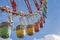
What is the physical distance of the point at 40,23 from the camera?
45344 millimetres

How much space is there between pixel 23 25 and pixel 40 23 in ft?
15.5

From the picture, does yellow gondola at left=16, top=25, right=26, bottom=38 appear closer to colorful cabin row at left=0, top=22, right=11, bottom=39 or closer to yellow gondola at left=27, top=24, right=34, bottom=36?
yellow gondola at left=27, top=24, right=34, bottom=36

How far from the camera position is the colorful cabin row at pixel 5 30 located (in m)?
38.2

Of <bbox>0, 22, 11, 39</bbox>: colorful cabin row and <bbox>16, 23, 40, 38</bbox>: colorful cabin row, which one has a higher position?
<bbox>0, 22, 11, 39</bbox>: colorful cabin row

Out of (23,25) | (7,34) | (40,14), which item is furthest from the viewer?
(40,14)

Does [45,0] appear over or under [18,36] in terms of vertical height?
over

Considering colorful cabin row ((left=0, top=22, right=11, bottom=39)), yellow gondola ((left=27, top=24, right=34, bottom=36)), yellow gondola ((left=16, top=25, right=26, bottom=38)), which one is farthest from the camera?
yellow gondola ((left=27, top=24, right=34, bottom=36))

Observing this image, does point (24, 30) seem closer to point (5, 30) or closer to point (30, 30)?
point (30, 30)

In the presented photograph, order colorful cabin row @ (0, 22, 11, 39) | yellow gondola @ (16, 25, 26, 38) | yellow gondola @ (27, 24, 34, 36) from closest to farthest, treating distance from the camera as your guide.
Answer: colorful cabin row @ (0, 22, 11, 39), yellow gondola @ (16, 25, 26, 38), yellow gondola @ (27, 24, 34, 36)

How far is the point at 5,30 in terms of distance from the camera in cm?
3859

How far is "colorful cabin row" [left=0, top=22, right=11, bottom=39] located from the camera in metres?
38.2

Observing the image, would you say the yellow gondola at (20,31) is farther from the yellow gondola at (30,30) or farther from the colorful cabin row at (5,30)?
the colorful cabin row at (5,30)

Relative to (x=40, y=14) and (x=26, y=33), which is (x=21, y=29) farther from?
(x=40, y=14)

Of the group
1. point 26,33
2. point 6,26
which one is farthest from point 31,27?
point 6,26
